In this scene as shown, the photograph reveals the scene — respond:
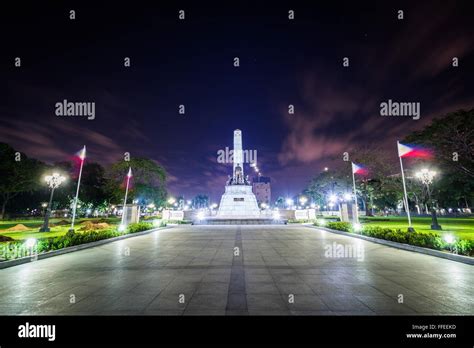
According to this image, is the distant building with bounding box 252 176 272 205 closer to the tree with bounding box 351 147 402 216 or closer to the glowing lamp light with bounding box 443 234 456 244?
the tree with bounding box 351 147 402 216

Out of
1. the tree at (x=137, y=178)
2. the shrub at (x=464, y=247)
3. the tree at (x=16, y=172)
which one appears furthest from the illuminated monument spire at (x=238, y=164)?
the tree at (x=16, y=172)

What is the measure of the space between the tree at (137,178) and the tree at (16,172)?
15653 millimetres

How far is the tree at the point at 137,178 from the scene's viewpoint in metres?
47.1

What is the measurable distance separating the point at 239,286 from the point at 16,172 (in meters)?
58.0

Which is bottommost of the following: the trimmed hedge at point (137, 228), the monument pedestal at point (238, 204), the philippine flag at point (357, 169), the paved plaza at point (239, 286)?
the paved plaza at point (239, 286)

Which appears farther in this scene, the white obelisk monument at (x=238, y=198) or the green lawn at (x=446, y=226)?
the white obelisk monument at (x=238, y=198)

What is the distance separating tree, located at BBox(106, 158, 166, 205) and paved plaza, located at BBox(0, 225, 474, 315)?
38.7 meters

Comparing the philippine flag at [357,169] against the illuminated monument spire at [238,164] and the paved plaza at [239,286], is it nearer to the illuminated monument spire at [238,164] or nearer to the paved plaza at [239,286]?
the paved plaza at [239,286]

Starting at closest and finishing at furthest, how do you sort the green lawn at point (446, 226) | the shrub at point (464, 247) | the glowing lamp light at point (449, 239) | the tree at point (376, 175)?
the shrub at point (464, 247) < the glowing lamp light at point (449, 239) < the green lawn at point (446, 226) < the tree at point (376, 175)

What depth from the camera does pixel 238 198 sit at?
4266cm
